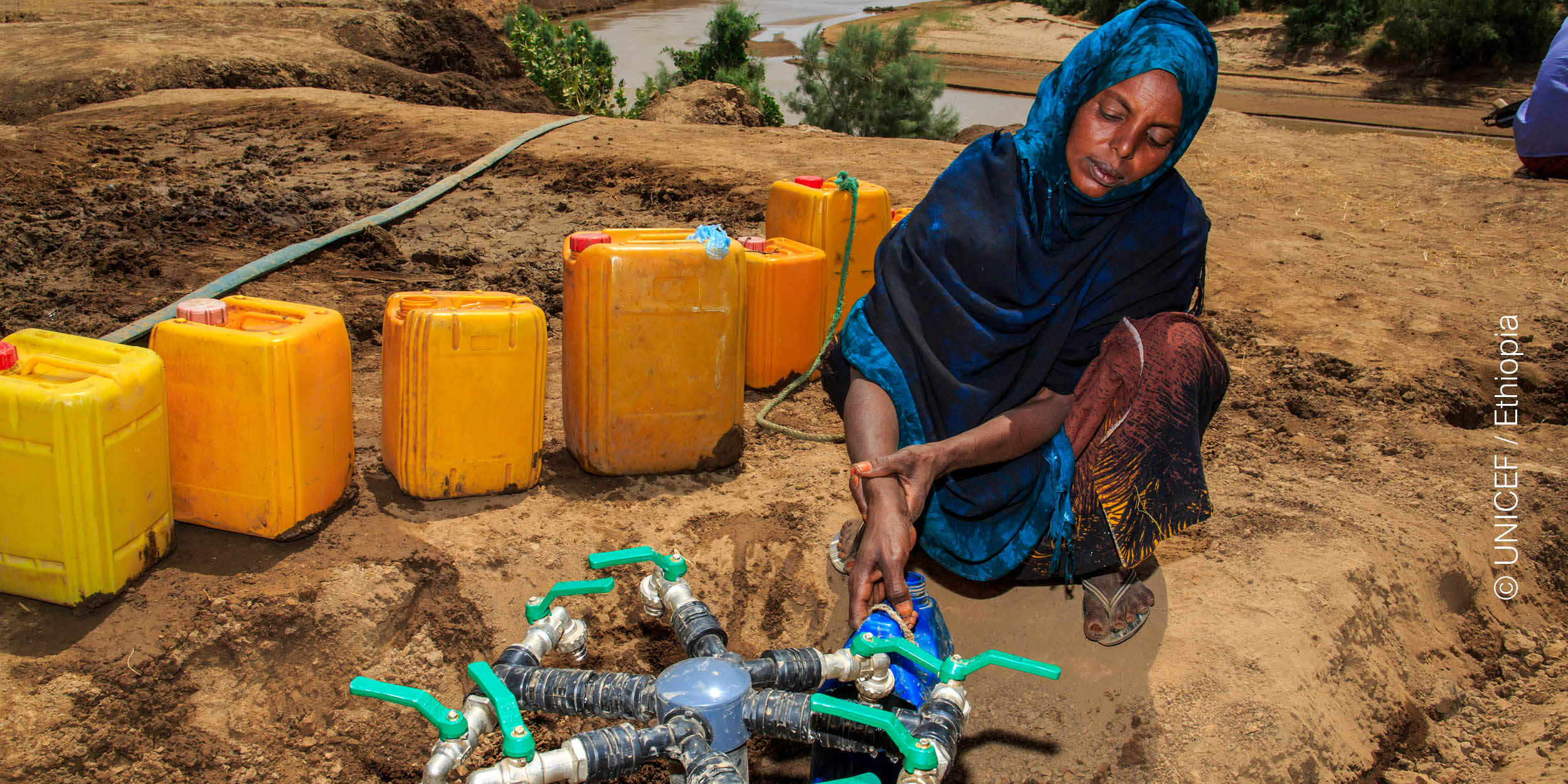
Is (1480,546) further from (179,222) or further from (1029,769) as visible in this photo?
(179,222)

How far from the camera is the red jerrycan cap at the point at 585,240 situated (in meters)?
2.62

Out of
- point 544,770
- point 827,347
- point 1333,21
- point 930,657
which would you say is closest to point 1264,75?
point 1333,21

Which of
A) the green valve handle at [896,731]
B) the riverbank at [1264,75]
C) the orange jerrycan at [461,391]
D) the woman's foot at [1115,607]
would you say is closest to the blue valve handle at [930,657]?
the green valve handle at [896,731]

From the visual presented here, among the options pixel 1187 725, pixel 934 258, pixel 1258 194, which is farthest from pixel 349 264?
pixel 1258 194

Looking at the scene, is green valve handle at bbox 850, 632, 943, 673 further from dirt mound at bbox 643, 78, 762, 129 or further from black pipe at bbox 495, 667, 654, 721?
dirt mound at bbox 643, 78, 762, 129

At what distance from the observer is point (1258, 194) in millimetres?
6383

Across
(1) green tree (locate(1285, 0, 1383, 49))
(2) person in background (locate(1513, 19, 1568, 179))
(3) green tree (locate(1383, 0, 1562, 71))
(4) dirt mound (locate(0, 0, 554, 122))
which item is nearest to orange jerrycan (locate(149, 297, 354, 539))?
(4) dirt mound (locate(0, 0, 554, 122))

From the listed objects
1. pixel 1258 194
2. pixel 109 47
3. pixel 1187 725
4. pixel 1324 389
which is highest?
pixel 109 47

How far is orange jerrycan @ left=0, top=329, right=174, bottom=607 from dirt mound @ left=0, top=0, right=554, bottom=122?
7.62 m

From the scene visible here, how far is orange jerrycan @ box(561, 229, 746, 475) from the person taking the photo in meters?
2.60

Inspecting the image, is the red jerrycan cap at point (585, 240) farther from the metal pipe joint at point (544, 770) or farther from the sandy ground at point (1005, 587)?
the metal pipe joint at point (544, 770)

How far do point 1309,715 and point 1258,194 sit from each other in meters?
5.12

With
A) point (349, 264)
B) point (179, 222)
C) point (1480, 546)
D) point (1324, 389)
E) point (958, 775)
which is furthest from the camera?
point (179, 222)

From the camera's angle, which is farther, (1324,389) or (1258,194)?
(1258,194)
